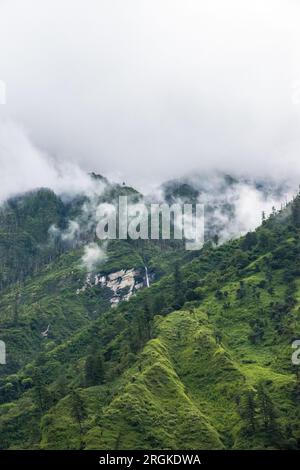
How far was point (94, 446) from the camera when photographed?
146750 millimetres

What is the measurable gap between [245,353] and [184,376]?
78.9ft

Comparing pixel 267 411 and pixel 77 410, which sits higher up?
pixel 77 410

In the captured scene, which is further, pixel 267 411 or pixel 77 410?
pixel 77 410

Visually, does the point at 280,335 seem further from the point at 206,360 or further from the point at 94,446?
the point at 94,446

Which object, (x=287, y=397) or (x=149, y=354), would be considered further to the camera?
(x=149, y=354)

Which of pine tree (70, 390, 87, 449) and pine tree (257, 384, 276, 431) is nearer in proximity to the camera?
pine tree (257, 384, 276, 431)

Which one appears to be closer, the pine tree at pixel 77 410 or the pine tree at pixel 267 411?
the pine tree at pixel 267 411

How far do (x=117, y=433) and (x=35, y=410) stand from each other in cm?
4784

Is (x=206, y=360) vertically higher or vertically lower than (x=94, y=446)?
higher
